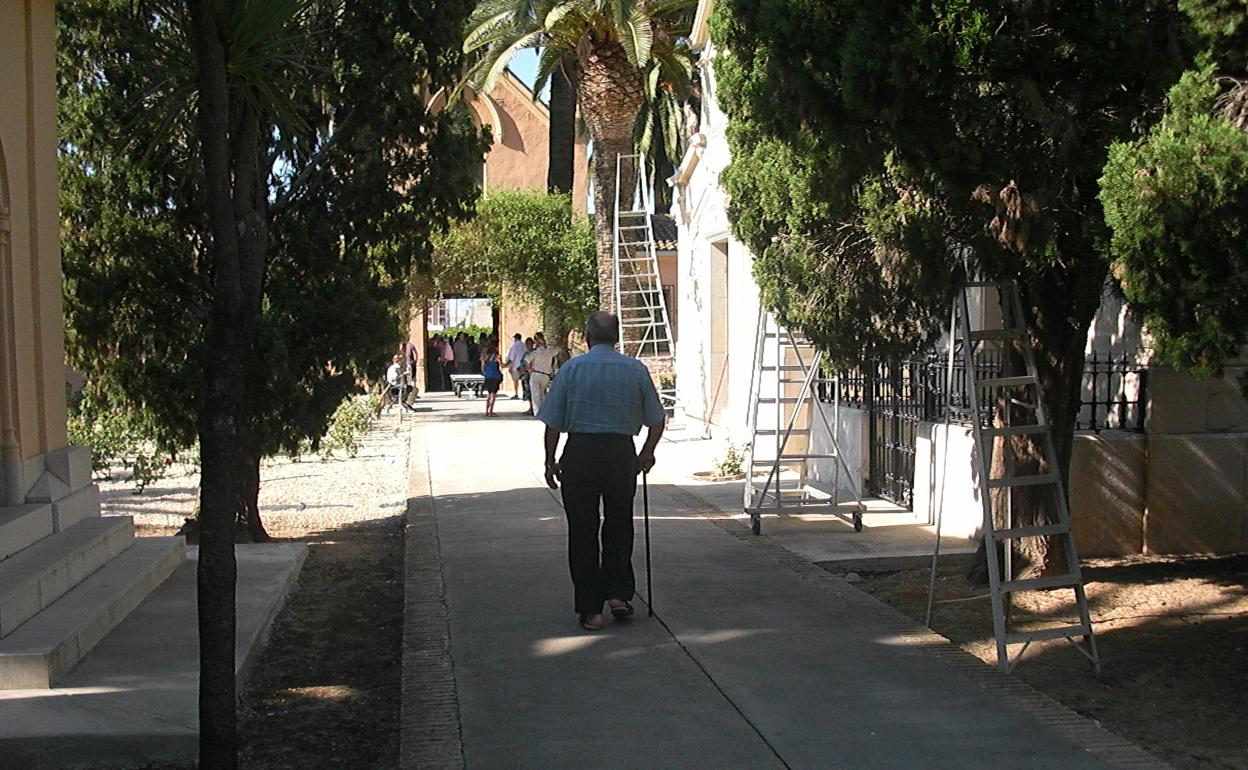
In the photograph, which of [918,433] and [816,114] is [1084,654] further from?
[918,433]

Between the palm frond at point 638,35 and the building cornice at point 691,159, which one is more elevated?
the palm frond at point 638,35

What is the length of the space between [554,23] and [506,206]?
8219 millimetres

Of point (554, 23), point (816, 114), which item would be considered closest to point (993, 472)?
point (816, 114)

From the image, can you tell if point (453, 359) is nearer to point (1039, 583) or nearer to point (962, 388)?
point (962, 388)

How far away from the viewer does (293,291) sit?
352 inches

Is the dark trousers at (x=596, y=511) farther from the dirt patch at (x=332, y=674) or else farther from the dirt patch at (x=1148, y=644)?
the dirt patch at (x=1148, y=644)

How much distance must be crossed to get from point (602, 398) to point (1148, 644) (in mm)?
3330

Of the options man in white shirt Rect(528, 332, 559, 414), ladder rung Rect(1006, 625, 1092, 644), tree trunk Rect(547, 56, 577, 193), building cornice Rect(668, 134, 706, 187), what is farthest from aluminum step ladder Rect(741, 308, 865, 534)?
tree trunk Rect(547, 56, 577, 193)

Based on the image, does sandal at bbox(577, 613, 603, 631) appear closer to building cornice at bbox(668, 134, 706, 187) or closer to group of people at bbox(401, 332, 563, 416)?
group of people at bbox(401, 332, 563, 416)

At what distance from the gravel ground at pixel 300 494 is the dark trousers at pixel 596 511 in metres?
4.80

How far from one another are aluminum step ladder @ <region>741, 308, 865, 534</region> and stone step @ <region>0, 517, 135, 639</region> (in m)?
4.79

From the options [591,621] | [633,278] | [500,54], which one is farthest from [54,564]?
[633,278]

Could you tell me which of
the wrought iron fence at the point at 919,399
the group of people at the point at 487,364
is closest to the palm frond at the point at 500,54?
the group of people at the point at 487,364

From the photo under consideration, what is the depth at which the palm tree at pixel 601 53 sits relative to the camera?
20.0 meters
